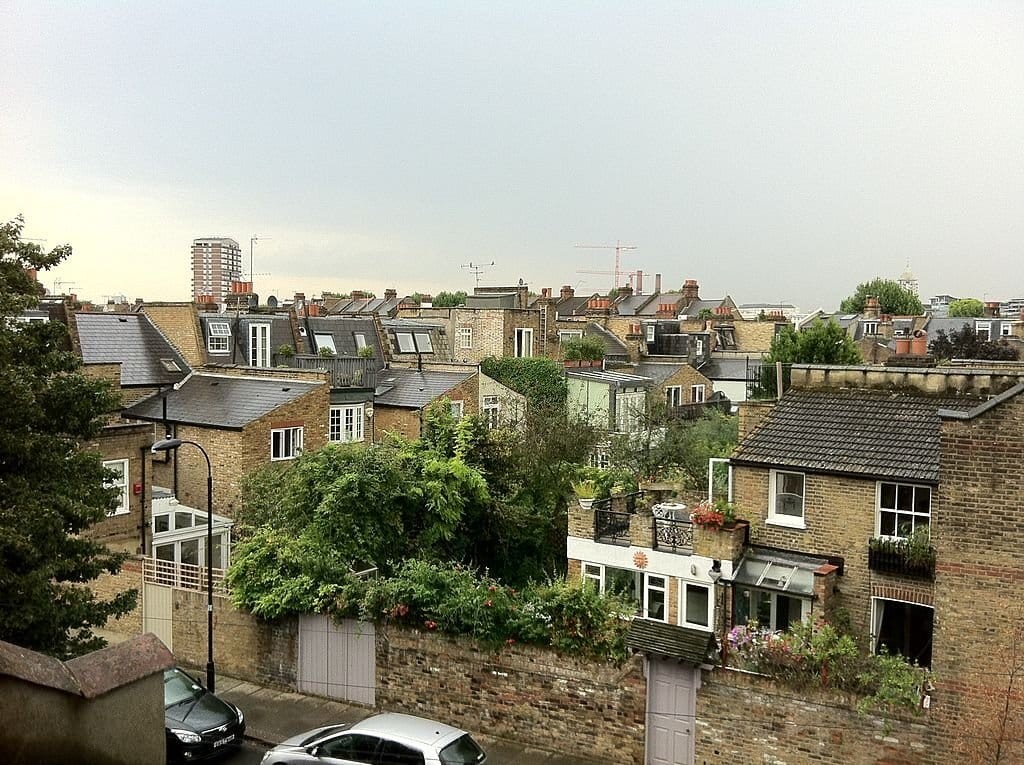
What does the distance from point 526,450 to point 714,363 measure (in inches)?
1036

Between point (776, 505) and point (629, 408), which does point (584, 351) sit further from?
point (776, 505)

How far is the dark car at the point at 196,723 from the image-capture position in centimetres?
1574

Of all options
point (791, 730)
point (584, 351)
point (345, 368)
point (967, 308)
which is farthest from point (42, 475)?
point (967, 308)

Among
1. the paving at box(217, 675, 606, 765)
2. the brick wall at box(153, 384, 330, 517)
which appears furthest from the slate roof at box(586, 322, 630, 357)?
the paving at box(217, 675, 606, 765)

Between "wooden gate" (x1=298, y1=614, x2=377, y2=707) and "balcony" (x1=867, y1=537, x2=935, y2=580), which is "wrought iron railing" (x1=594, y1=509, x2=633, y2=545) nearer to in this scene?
"balcony" (x1=867, y1=537, x2=935, y2=580)

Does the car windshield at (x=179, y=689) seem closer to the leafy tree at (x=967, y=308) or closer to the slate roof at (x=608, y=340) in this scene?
the slate roof at (x=608, y=340)

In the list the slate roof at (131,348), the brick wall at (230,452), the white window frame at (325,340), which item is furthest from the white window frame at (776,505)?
the white window frame at (325,340)

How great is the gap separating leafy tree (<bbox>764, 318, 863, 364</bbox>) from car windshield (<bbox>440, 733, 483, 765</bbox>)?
2701 cm

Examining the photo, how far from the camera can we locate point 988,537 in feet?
43.7

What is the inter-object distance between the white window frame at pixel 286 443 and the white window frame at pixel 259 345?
11.4m

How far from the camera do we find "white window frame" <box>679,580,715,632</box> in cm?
1922

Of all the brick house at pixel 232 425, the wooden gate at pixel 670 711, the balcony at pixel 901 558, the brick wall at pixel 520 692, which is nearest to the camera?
the wooden gate at pixel 670 711

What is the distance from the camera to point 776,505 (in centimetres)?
1933

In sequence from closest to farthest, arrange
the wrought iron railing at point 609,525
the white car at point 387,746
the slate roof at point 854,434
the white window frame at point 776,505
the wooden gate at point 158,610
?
the white car at point 387,746 → the slate roof at point 854,434 → the white window frame at point 776,505 → the wrought iron railing at point 609,525 → the wooden gate at point 158,610
